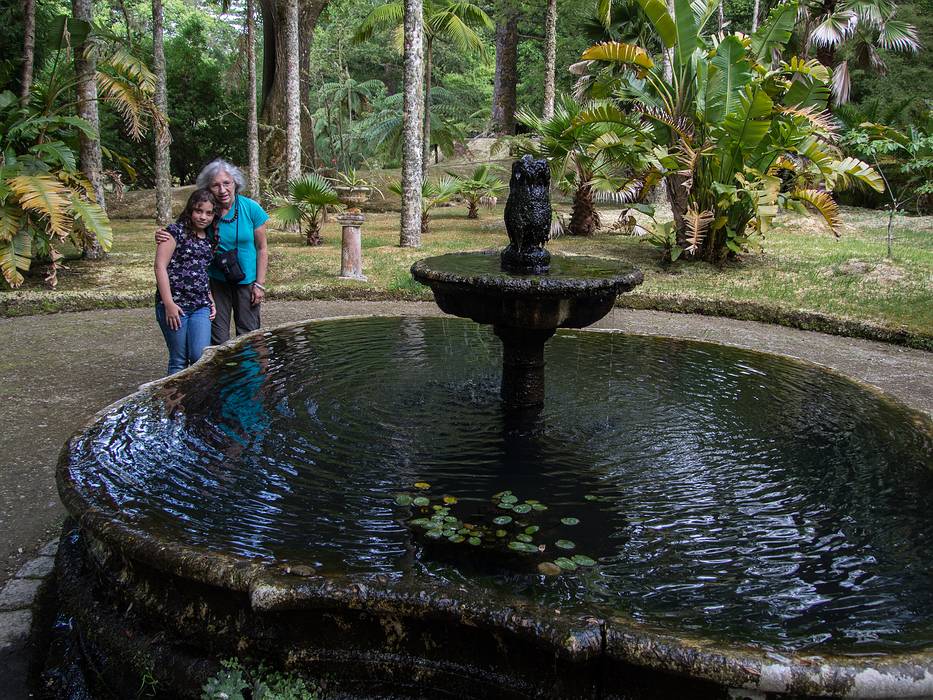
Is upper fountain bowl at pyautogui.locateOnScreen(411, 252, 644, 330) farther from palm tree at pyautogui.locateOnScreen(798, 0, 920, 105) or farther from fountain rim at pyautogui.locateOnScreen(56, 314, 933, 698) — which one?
palm tree at pyautogui.locateOnScreen(798, 0, 920, 105)

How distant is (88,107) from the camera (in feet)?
37.1

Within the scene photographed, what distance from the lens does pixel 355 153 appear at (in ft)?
112

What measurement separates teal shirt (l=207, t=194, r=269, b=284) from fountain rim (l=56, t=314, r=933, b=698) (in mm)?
2891

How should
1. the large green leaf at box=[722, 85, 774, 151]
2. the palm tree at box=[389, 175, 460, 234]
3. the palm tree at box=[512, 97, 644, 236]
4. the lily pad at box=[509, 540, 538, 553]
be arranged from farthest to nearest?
the palm tree at box=[389, 175, 460, 234] < the palm tree at box=[512, 97, 644, 236] < the large green leaf at box=[722, 85, 774, 151] < the lily pad at box=[509, 540, 538, 553]

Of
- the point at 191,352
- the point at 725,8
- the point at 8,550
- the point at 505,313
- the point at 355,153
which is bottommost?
the point at 8,550

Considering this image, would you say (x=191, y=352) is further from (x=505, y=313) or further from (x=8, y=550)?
(x=505, y=313)

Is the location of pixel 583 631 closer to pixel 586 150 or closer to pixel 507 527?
pixel 507 527

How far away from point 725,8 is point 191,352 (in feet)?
100

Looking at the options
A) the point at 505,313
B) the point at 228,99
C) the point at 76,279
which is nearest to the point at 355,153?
the point at 228,99

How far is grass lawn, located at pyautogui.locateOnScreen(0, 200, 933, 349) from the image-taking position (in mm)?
8969

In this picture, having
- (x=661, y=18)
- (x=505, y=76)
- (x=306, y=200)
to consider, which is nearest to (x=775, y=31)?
(x=661, y=18)

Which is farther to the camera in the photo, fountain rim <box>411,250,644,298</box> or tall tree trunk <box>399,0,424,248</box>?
tall tree trunk <box>399,0,424,248</box>

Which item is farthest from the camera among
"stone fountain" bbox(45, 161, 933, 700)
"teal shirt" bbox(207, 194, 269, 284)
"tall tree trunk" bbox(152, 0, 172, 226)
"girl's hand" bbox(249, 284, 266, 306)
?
"tall tree trunk" bbox(152, 0, 172, 226)

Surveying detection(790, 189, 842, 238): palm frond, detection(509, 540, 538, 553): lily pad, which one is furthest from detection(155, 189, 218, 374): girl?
detection(790, 189, 842, 238): palm frond
